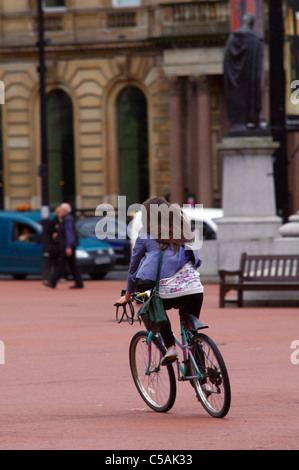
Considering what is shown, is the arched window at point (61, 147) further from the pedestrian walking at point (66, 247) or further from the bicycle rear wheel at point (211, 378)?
the bicycle rear wheel at point (211, 378)

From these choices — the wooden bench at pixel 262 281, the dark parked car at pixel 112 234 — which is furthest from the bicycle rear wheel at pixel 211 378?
the dark parked car at pixel 112 234

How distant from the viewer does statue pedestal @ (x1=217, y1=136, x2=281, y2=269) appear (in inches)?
941

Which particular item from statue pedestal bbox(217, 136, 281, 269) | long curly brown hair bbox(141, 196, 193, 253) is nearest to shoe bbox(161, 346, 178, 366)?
long curly brown hair bbox(141, 196, 193, 253)

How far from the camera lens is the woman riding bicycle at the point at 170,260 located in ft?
28.8

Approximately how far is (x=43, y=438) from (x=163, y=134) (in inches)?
1416

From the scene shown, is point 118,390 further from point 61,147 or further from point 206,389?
point 61,147

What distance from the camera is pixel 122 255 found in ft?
98.1

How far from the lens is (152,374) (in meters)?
9.27

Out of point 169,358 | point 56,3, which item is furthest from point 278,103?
point 169,358

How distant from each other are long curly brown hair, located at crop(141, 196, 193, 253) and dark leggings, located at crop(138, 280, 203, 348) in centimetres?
34

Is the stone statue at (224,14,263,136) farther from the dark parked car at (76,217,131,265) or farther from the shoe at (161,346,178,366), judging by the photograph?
the shoe at (161,346,178,366)

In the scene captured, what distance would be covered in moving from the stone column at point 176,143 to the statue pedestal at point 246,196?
18704 millimetres

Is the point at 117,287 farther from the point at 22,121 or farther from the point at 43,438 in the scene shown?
the point at 22,121
